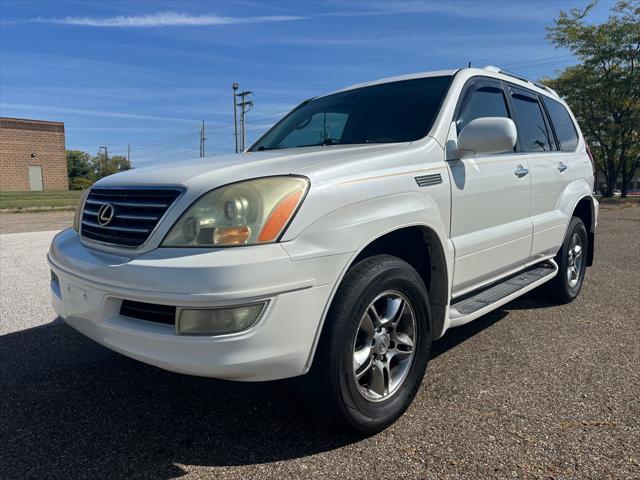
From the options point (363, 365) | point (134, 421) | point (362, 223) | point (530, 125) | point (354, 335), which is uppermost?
point (530, 125)

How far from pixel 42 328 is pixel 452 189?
347 cm

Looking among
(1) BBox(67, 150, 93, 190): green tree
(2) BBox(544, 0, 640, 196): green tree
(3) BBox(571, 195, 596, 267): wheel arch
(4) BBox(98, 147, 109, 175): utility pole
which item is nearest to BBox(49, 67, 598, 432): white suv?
(3) BBox(571, 195, 596, 267): wheel arch

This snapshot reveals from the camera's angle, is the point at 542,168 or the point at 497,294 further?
the point at 542,168

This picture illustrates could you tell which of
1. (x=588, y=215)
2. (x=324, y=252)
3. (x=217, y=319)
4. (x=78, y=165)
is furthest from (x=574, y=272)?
(x=78, y=165)

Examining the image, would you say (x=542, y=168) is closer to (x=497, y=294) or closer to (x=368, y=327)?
(x=497, y=294)

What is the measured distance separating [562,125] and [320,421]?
4.06 meters

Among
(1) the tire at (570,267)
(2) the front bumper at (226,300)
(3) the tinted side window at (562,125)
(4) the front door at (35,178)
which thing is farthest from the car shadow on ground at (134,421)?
(4) the front door at (35,178)

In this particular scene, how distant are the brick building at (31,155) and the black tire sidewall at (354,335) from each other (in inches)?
1387

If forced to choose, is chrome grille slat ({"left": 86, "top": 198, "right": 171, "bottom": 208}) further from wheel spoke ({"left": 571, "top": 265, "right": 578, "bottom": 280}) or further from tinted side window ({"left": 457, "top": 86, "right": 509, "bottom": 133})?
wheel spoke ({"left": 571, "top": 265, "right": 578, "bottom": 280})

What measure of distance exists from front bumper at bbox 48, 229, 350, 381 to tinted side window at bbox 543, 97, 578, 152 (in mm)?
3515

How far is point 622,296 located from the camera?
519 cm

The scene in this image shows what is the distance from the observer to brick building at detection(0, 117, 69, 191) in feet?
103

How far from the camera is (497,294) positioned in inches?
140

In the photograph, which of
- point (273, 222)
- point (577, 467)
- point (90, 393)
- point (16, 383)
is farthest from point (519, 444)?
point (16, 383)
